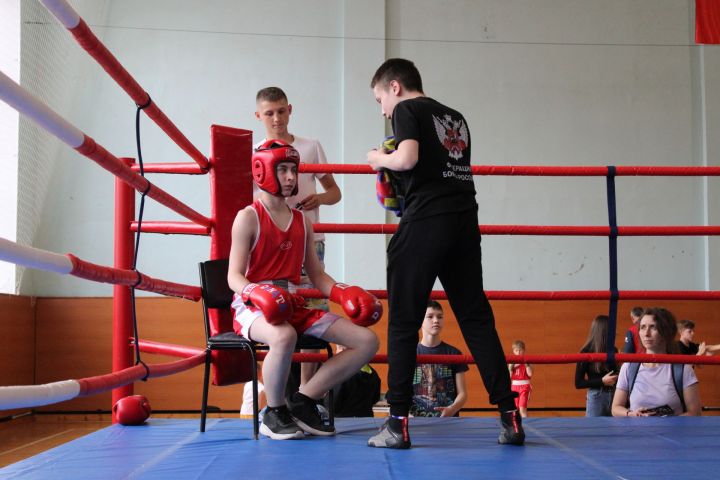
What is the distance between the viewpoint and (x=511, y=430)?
239cm

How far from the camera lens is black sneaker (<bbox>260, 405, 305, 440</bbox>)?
2.46 meters

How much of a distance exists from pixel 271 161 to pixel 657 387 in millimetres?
2005

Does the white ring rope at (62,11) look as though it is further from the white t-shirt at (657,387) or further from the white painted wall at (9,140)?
the white painted wall at (9,140)

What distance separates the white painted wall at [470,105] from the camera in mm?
7160

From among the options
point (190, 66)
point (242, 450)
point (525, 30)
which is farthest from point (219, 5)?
point (242, 450)

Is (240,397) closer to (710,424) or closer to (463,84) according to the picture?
(463,84)

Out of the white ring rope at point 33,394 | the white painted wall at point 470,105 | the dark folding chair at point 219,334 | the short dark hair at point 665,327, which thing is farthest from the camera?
the white painted wall at point 470,105

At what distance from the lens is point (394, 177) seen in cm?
256

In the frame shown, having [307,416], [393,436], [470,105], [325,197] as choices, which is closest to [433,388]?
[325,197]

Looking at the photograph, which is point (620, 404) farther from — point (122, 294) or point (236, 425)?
point (122, 294)

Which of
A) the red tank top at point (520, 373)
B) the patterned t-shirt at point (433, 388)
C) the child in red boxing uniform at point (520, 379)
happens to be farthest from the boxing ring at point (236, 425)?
the red tank top at point (520, 373)

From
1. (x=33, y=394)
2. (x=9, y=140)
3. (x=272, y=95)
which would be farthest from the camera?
(x=9, y=140)

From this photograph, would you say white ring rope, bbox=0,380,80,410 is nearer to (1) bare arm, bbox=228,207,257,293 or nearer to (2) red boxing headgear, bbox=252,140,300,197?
(1) bare arm, bbox=228,207,257,293

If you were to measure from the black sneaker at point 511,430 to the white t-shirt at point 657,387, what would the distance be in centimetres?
125
